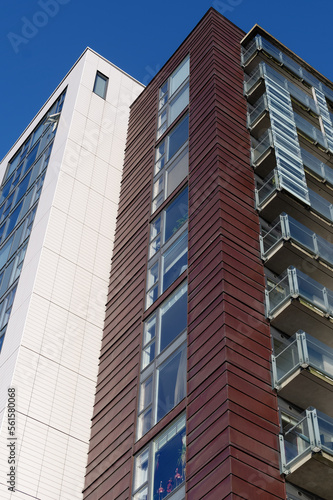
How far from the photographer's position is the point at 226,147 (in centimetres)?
2478

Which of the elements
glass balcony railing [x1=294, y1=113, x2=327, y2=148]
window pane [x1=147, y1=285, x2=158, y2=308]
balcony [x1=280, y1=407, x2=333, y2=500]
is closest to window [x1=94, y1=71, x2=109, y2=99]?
glass balcony railing [x1=294, y1=113, x2=327, y2=148]

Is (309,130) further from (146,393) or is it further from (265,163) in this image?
(146,393)

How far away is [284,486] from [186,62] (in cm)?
2165

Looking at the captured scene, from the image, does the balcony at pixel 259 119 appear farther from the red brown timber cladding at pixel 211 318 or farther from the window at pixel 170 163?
the window at pixel 170 163

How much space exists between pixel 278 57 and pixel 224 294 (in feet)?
50.7

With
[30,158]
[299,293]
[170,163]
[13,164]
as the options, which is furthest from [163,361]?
[13,164]

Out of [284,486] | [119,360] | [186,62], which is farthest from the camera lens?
[186,62]

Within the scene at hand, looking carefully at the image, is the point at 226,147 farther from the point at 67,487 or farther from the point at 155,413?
the point at 67,487

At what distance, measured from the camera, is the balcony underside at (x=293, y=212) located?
23.0m

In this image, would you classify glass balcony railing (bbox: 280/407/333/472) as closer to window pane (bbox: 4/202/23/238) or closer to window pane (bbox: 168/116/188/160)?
window pane (bbox: 168/116/188/160)

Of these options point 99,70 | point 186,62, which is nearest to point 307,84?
point 186,62

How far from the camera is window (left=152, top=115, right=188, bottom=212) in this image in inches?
1063

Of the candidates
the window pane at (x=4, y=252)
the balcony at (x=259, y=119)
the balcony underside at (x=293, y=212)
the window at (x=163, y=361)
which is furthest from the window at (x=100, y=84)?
the window at (x=163, y=361)

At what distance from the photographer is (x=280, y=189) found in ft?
75.0
